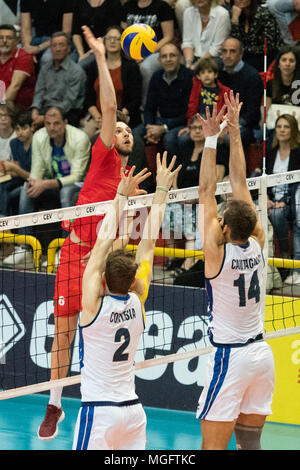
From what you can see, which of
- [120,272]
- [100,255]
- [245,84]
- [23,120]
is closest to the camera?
[120,272]

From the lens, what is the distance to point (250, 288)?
6789 millimetres

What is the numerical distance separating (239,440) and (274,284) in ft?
10.4

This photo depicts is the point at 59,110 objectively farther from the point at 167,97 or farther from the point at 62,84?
the point at 167,97

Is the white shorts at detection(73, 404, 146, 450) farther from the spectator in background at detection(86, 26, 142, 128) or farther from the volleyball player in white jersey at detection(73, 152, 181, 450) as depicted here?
the spectator in background at detection(86, 26, 142, 128)

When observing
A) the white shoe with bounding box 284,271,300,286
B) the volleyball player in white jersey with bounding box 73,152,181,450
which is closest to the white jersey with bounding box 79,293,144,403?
the volleyball player in white jersey with bounding box 73,152,181,450

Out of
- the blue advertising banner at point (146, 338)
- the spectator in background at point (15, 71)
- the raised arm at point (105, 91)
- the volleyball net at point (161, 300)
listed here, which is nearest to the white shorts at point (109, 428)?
the raised arm at point (105, 91)

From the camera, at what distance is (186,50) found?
12.1 metres

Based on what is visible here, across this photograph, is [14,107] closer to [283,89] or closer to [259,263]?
[283,89]

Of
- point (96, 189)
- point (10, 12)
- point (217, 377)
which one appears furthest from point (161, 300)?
point (10, 12)

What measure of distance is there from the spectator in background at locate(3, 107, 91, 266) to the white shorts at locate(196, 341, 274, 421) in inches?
211

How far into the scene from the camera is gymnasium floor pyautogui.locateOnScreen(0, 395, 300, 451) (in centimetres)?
867

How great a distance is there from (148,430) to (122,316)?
3464 millimetres

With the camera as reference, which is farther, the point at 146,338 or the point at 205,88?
the point at 205,88

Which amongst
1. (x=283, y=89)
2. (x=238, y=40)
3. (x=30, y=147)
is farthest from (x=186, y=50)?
(x=30, y=147)
